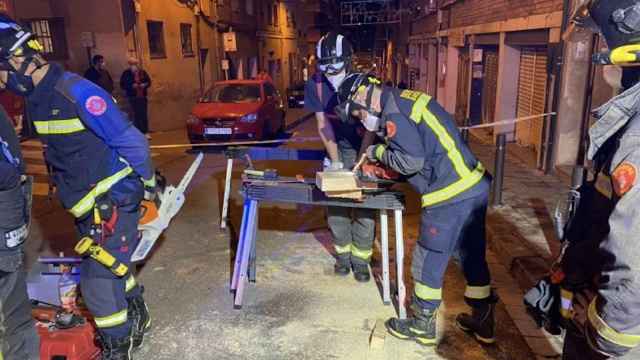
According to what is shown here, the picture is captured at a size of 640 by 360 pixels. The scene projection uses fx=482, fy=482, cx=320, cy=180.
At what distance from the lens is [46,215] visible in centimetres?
645

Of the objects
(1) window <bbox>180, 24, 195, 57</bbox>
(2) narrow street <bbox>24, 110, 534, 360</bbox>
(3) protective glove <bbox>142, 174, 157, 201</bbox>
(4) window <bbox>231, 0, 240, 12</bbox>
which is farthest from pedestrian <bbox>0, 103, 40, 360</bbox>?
(4) window <bbox>231, 0, 240, 12</bbox>

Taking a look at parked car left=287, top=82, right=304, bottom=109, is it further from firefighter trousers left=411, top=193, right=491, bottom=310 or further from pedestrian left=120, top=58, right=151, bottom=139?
firefighter trousers left=411, top=193, right=491, bottom=310

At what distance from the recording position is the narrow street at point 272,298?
3400 mm

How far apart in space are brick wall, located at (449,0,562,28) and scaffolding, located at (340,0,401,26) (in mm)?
19471

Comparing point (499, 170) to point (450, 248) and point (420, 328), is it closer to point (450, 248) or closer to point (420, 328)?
point (450, 248)

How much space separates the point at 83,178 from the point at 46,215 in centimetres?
422

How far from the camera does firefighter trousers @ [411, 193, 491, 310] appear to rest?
3.15 meters

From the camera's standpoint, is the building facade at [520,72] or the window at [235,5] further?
the window at [235,5]

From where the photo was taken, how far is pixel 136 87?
A: 12.7m

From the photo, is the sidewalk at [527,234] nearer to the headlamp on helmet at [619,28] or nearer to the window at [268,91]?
the headlamp on helmet at [619,28]

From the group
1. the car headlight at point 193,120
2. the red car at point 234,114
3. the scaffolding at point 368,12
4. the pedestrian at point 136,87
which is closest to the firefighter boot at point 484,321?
the red car at point 234,114

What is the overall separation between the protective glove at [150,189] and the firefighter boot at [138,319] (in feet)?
2.48

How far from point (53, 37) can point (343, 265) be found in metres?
12.4

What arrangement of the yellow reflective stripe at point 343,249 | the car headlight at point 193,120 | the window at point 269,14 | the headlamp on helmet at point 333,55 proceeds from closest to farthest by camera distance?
the headlamp on helmet at point 333,55 < the yellow reflective stripe at point 343,249 < the car headlight at point 193,120 < the window at point 269,14
